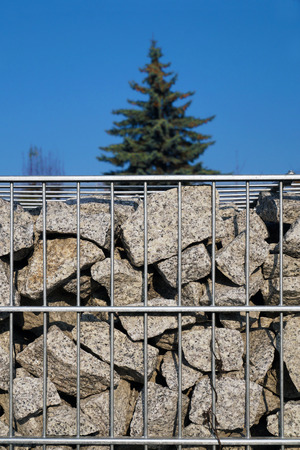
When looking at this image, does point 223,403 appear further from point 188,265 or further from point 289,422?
point 188,265

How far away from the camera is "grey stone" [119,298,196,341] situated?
3.67 m

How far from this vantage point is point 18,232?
3.72 meters

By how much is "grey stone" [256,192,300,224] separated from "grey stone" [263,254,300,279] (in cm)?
29

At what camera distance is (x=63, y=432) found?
368 centimetres

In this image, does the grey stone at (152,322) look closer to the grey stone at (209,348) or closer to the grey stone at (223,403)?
the grey stone at (209,348)

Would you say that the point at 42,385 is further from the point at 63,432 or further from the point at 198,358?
the point at 198,358

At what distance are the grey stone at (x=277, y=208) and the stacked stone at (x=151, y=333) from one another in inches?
6.5

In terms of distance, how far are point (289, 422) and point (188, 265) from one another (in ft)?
4.43

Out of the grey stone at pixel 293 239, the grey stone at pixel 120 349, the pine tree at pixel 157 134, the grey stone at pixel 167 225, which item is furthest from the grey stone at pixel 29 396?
the pine tree at pixel 157 134

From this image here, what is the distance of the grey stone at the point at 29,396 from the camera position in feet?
11.9

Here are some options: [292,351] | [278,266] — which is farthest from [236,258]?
[292,351]

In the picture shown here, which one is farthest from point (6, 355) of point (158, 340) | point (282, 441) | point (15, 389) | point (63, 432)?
point (282, 441)

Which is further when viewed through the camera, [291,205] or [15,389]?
[291,205]

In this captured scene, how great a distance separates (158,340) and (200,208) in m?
1.00
